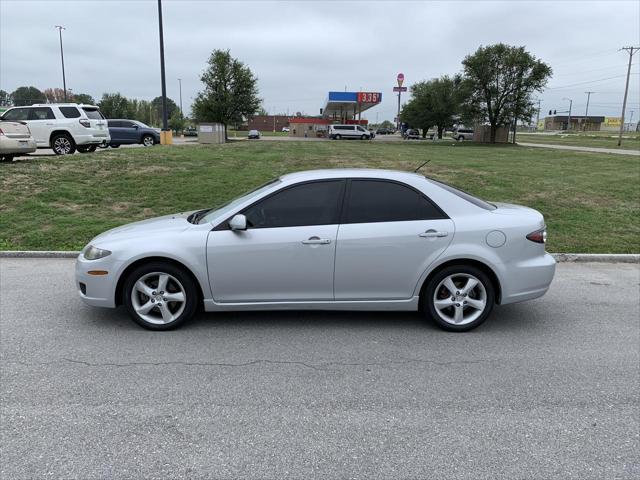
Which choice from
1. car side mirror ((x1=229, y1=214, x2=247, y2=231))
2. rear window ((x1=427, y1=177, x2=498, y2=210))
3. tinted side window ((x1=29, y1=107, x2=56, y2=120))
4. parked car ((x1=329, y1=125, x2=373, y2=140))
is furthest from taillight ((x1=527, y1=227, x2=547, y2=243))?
parked car ((x1=329, y1=125, x2=373, y2=140))

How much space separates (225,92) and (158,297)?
4066cm

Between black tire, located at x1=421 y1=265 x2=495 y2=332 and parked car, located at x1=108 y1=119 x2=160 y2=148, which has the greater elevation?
parked car, located at x1=108 y1=119 x2=160 y2=148

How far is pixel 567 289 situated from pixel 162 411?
16.4 ft

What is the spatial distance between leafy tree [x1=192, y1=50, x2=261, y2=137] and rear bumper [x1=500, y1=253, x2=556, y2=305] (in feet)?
133

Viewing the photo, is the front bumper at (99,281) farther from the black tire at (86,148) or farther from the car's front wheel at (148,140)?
the car's front wheel at (148,140)

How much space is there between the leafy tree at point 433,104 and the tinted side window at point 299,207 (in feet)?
179

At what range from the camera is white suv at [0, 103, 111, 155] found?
52.9 ft

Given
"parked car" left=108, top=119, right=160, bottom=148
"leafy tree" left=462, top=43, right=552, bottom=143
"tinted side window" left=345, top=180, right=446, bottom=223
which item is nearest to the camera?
"tinted side window" left=345, top=180, right=446, bottom=223

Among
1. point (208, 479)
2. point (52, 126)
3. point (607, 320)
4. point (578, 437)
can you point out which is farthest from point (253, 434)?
point (52, 126)

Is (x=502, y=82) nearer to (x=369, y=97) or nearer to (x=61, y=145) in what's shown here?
(x=369, y=97)

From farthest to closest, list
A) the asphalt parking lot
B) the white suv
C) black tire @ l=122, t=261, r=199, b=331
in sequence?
the white suv, black tire @ l=122, t=261, r=199, b=331, the asphalt parking lot

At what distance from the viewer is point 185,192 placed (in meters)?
11.5

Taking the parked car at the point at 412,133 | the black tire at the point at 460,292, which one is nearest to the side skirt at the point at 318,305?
the black tire at the point at 460,292

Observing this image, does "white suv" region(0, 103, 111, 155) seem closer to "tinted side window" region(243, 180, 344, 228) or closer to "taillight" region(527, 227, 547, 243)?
"tinted side window" region(243, 180, 344, 228)
